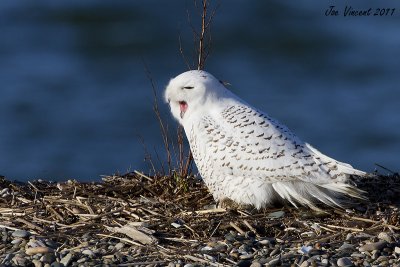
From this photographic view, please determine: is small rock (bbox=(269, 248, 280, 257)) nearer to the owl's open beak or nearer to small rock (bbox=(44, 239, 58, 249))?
small rock (bbox=(44, 239, 58, 249))

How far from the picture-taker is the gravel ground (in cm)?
547

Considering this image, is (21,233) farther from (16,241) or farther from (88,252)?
(88,252)

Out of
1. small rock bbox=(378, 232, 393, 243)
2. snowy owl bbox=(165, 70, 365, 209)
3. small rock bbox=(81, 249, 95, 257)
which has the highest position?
snowy owl bbox=(165, 70, 365, 209)

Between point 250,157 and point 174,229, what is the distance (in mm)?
729

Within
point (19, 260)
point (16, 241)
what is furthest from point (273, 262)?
point (16, 241)

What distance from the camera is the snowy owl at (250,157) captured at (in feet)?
20.5

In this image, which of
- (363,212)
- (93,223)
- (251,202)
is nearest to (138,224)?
(93,223)

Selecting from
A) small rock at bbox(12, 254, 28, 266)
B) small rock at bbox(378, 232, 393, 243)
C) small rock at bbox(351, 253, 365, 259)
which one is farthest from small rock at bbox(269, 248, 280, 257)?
small rock at bbox(12, 254, 28, 266)

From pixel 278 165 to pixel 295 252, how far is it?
841 millimetres

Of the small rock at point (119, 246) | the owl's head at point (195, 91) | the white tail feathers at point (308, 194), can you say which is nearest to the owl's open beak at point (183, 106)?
the owl's head at point (195, 91)

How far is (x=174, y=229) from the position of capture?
19.4 feet

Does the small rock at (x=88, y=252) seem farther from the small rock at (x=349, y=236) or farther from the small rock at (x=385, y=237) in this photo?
the small rock at (x=385, y=237)

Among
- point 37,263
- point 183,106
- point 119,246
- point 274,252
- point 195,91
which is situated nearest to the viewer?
point 37,263

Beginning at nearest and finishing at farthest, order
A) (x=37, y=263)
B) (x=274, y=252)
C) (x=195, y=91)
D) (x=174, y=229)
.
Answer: (x=37, y=263)
(x=274, y=252)
(x=174, y=229)
(x=195, y=91)
